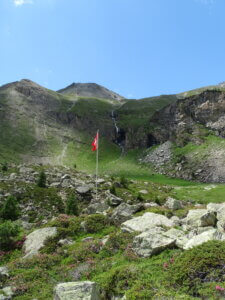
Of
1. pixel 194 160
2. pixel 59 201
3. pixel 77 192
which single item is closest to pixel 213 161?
pixel 194 160

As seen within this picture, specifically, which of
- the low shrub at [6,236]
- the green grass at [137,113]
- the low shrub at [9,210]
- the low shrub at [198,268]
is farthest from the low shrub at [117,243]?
the green grass at [137,113]

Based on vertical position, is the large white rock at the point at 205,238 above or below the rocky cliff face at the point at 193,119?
below

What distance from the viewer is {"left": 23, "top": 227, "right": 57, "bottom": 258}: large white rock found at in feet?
46.6

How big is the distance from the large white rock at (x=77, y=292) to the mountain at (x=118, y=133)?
193 feet

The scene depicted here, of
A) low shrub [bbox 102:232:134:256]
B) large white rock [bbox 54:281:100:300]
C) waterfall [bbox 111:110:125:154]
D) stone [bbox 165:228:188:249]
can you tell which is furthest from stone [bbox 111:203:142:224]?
waterfall [bbox 111:110:125:154]

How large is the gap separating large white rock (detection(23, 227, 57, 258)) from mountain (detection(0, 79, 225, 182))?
53858 mm

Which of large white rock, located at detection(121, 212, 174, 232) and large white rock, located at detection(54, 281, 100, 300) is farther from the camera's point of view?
large white rock, located at detection(121, 212, 174, 232)

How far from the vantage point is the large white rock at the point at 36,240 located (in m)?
14.2

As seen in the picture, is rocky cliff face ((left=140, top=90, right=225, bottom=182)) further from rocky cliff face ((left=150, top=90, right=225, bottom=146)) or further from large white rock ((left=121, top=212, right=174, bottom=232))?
large white rock ((left=121, top=212, right=174, bottom=232))

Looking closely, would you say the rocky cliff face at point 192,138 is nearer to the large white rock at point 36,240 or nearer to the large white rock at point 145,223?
the large white rock at point 145,223

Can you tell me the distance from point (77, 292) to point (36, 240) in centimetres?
870

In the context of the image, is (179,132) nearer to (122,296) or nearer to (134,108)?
(134,108)

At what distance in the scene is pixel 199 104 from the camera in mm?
93812

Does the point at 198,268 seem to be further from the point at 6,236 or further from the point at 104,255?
the point at 6,236
